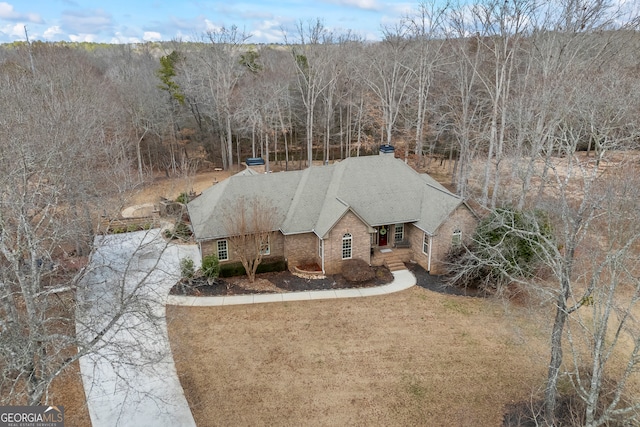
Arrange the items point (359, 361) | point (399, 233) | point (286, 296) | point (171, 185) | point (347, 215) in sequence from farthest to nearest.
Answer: point (171, 185), point (399, 233), point (347, 215), point (286, 296), point (359, 361)

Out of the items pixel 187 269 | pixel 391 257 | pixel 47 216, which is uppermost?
pixel 47 216

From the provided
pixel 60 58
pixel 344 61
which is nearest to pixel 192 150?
pixel 60 58

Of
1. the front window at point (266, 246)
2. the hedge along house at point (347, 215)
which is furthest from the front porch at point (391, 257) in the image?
the front window at point (266, 246)

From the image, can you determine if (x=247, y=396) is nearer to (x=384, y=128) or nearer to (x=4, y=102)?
(x=4, y=102)

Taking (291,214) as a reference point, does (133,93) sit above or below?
above

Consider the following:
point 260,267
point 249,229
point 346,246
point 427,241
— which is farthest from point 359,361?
point 427,241

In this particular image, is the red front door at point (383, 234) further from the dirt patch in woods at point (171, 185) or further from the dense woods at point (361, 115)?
the dirt patch in woods at point (171, 185)

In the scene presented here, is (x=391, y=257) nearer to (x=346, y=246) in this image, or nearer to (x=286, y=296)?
(x=346, y=246)

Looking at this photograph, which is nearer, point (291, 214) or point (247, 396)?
point (247, 396)
